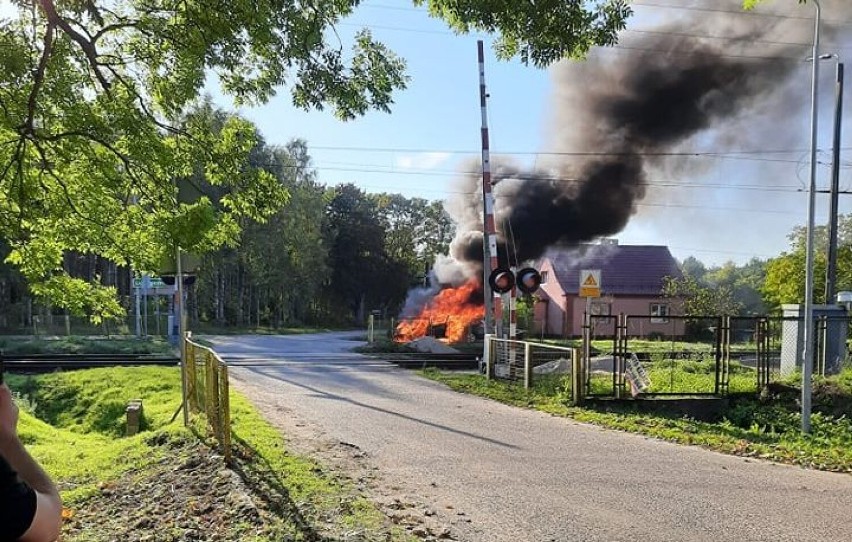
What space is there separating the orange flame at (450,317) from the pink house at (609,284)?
1140cm

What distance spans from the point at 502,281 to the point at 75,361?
498 inches

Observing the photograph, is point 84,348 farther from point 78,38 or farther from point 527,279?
point 78,38

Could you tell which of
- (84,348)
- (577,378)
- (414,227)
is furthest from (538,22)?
(414,227)

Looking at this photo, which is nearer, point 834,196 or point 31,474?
point 31,474

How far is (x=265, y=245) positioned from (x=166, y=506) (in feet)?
134

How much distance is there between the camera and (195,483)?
6.02m

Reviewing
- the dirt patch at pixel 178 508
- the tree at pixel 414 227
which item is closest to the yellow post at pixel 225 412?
the dirt patch at pixel 178 508

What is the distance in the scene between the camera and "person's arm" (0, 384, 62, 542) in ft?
6.32

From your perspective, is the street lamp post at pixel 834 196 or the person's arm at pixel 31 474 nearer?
the person's arm at pixel 31 474

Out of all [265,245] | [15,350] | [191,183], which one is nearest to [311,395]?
[191,183]

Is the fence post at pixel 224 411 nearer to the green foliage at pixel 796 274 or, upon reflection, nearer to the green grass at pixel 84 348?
the green grass at pixel 84 348

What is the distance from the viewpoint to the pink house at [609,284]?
40469mm

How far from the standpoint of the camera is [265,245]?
45406 millimetres

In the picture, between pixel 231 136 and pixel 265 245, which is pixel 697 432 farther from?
pixel 265 245
